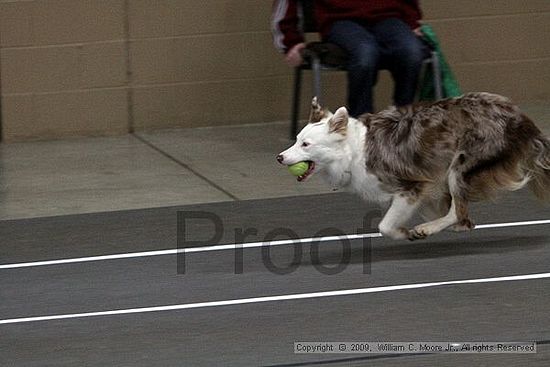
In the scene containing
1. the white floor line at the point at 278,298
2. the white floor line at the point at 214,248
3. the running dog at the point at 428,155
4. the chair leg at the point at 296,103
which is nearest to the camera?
the white floor line at the point at 278,298

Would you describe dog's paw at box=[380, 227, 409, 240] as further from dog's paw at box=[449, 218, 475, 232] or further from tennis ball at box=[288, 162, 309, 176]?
tennis ball at box=[288, 162, 309, 176]

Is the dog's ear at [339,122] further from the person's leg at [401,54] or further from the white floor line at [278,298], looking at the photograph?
the person's leg at [401,54]

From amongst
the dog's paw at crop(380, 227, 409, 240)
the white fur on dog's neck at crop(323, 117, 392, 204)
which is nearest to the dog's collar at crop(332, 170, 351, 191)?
the white fur on dog's neck at crop(323, 117, 392, 204)

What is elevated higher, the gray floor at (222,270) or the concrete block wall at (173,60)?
the concrete block wall at (173,60)

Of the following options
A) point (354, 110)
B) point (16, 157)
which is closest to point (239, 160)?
point (354, 110)

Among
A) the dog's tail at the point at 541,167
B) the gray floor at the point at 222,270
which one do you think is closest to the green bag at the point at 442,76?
the gray floor at the point at 222,270

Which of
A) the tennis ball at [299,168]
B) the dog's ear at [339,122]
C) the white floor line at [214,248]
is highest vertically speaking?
the dog's ear at [339,122]

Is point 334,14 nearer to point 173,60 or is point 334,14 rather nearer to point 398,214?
point 173,60

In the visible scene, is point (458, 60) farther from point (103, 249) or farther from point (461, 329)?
point (461, 329)

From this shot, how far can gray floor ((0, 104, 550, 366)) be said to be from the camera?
245 inches

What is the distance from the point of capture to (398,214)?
759cm

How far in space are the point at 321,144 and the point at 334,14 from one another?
10.7 feet

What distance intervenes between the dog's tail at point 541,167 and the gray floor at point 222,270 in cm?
36

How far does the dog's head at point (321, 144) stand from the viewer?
7.56 metres
